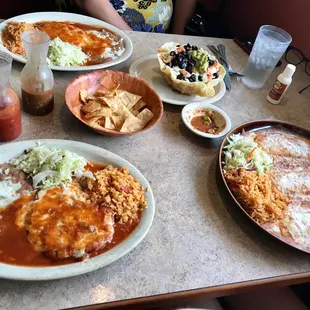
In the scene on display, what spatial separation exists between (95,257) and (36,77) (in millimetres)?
713

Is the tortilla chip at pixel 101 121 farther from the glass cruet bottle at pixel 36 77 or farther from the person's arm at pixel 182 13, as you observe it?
the person's arm at pixel 182 13

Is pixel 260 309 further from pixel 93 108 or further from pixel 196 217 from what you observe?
pixel 93 108

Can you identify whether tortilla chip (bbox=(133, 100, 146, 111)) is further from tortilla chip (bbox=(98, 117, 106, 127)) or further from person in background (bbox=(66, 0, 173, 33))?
person in background (bbox=(66, 0, 173, 33))

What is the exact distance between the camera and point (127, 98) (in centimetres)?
156

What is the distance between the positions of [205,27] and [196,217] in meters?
1.94

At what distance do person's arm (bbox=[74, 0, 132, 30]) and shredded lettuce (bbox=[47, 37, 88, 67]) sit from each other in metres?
0.54

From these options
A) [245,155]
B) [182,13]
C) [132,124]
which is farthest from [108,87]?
[182,13]

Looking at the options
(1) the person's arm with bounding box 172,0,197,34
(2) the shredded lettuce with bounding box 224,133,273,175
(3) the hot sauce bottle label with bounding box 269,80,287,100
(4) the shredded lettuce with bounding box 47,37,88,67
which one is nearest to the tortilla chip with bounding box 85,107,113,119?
(4) the shredded lettuce with bounding box 47,37,88,67

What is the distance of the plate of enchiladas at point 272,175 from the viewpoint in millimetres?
1257

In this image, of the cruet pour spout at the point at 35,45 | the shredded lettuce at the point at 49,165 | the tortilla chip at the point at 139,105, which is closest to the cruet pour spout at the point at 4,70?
the cruet pour spout at the point at 35,45

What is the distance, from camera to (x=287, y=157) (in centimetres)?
157

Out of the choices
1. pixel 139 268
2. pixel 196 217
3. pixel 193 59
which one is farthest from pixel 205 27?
pixel 139 268

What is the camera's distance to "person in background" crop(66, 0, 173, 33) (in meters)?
2.20

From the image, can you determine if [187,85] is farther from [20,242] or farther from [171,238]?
[20,242]
